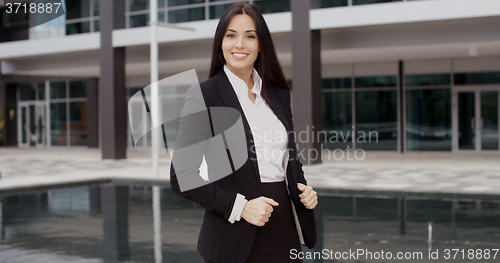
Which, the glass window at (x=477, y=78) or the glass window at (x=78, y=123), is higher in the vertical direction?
the glass window at (x=477, y=78)

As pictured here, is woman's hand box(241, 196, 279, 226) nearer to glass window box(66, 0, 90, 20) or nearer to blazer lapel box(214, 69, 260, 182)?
blazer lapel box(214, 69, 260, 182)

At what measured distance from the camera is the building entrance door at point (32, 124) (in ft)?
93.9

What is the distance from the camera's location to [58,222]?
25.9 feet

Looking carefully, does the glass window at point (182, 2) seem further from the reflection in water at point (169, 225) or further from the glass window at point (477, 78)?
the reflection in water at point (169, 225)

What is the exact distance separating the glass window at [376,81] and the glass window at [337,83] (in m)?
0.31

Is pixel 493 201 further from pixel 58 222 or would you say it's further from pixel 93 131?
pixel 93 131

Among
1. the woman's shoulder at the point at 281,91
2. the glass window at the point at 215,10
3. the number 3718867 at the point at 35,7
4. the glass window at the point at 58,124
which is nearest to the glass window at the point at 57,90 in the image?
the glass window at the point at 58,124

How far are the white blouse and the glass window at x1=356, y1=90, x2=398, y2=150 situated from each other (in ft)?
61.6

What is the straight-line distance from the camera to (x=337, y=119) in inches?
827

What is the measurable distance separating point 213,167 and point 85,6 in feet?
73.9

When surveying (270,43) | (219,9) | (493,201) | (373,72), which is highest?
(219,9)

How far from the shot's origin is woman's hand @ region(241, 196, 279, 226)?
6.31 ft

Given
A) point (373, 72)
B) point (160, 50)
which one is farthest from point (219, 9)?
point (373, 72)

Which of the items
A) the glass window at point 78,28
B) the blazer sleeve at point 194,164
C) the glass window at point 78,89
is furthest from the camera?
the glass window at point 78,89
